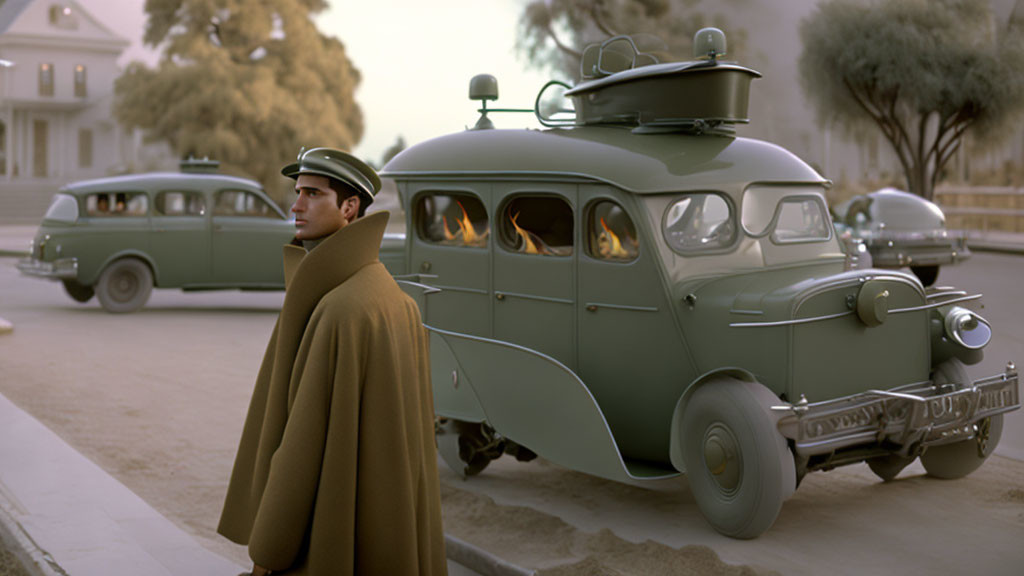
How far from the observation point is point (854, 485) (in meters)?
7.05

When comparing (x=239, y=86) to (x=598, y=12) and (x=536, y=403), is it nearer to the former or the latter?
(x=598, y=12)

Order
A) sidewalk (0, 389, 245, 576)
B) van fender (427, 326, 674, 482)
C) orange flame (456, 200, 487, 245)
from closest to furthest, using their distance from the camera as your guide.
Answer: sidewalk (0, 389, 245, 576)
van fender (427, 326, 674, 482)
orange flame (456, 200, 487, 245)

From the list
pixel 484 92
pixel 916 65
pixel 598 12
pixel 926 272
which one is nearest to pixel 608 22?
pixel 598 12

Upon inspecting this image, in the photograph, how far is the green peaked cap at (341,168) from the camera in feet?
11.3

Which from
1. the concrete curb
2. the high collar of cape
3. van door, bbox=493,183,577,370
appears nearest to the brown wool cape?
the high collar of cape

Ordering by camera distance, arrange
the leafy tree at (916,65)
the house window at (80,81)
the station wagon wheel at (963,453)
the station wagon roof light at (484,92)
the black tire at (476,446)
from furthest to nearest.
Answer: the house window at (80,81) → the leafy tree at (916,65) → the station wagon roof light at (484,92) → the black tire at (476,446) → the station wagon wheel at (963,453)

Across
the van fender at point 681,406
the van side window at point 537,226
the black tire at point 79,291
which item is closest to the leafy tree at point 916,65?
the black tire at point 79,291

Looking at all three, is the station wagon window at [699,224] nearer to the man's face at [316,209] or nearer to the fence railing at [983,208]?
the man's face at [316,209]

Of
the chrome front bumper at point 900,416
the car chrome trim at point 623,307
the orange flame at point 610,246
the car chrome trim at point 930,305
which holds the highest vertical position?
the orange flame at point 610,246

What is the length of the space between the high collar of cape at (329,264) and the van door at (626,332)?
10.1ft

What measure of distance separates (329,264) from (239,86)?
36.4 meters

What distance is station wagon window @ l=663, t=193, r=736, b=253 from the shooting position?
20.9 ft

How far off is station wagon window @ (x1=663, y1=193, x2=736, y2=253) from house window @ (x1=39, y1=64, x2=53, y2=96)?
164 feet

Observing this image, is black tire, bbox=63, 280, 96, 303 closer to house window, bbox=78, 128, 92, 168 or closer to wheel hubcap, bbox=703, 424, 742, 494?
wheel hubcap, bbox=703, 424, 742, 494
